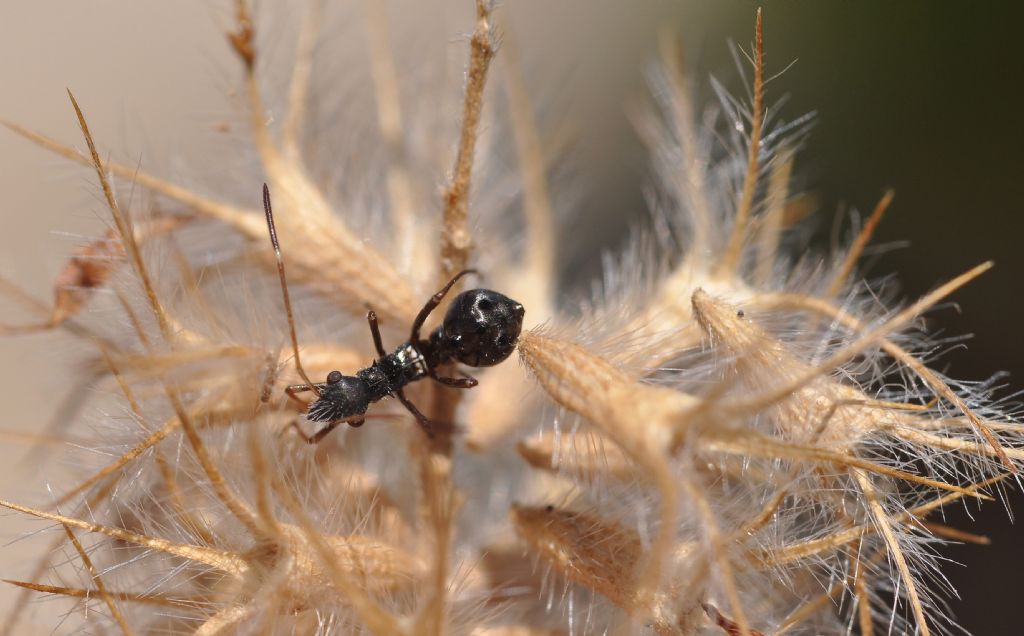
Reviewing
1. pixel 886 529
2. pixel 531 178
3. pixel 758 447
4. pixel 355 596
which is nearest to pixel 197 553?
pixel 355 596

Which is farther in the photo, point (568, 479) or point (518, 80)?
point (518, 80)

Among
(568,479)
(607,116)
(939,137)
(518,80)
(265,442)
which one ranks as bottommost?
(568,479)

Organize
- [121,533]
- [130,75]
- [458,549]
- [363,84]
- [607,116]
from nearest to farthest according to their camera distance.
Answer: [121,533]
[458,549]
[363,84]
[130,75]
[607,116]

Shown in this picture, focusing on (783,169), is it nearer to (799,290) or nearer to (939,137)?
(799,290)

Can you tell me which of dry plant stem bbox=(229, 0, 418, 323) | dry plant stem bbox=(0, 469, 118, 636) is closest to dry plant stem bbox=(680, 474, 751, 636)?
dry plant stem bbox=(229, 0, 418, 323)

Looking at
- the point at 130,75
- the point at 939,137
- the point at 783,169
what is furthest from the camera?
the point at 130,75

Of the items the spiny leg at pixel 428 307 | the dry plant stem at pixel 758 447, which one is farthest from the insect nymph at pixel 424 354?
the dry plant stem at pixel 758 447

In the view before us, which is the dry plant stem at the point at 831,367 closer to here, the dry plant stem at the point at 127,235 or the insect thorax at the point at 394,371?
the insect thorax at the point at 394,371

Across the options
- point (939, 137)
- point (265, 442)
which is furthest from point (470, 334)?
point (939, 137)
